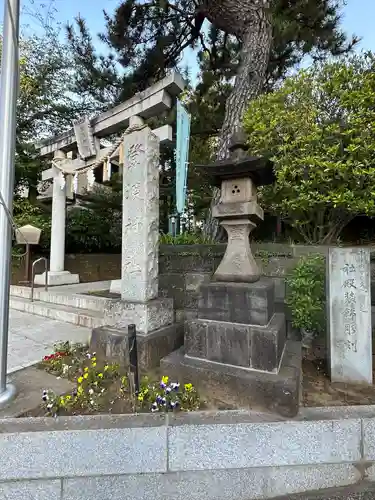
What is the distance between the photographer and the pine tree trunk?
20.3ft

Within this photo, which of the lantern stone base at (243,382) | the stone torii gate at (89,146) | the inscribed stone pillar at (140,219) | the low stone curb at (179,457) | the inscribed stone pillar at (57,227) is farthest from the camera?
the inscribed stone pillar at (57,227)

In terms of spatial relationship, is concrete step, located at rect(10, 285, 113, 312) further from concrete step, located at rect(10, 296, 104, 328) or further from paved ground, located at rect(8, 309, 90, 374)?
paved ground, located at rect(8, 309, 90, 374)

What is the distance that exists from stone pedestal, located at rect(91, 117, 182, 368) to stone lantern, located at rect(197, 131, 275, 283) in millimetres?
857

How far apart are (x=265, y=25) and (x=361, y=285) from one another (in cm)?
646

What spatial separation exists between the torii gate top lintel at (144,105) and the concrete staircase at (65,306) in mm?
3574

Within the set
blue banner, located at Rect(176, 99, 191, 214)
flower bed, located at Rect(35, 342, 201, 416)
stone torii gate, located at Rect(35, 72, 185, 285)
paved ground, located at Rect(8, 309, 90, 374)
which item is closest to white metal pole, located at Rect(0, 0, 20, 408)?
flower bed, located at Rect(35, 342, 201, 416)

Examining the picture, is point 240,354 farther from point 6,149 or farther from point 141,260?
point 6,149

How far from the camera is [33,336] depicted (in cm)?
439

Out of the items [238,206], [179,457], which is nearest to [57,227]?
[238,206]

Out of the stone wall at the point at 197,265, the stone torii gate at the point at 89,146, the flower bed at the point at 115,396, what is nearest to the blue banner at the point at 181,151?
the stone torii gate at the point at 89,146

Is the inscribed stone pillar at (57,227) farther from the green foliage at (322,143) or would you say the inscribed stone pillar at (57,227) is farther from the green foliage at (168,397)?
the green foliage at (168,397)

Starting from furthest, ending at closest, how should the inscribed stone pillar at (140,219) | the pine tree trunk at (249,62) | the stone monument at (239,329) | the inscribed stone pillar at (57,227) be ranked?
the inscribed stone pillar at (57,227) → the pine tree trunk at (249,62) → the inscribed stone pillar at (140,219) → the stone monument at (239,329)

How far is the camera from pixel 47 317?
18.4 feet

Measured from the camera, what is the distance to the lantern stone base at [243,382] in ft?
7.28
